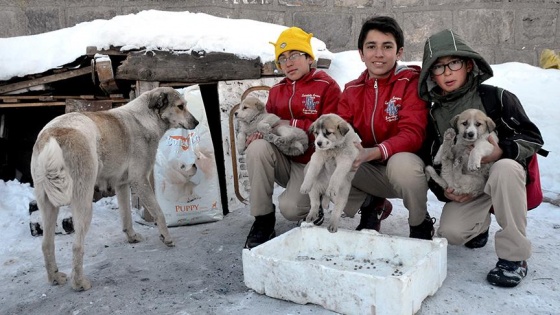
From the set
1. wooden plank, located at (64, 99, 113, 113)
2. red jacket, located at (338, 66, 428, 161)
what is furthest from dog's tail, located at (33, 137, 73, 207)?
wooden plank, located at (64, 99, 113, 113)

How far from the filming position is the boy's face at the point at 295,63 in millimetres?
4117

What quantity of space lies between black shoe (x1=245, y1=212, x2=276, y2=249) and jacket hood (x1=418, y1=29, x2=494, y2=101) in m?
1.52

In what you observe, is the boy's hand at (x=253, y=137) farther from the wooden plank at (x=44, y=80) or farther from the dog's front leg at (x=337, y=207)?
the wooden plank at (x=44, y=80)

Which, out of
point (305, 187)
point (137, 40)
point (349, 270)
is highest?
point (137, 40)

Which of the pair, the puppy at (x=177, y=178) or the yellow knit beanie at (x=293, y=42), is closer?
the yellow knit beanie at (x=293, y=42)

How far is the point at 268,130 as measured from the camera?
4074mm

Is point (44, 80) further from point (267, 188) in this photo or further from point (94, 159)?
point (267, 188)

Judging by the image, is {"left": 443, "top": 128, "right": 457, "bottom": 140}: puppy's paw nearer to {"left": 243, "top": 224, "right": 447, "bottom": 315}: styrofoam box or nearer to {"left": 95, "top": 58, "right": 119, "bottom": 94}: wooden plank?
{"left": 243, "top": 224, "right": 447, "bottom": 315}: styrofoam box

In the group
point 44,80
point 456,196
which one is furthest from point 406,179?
point 44,80

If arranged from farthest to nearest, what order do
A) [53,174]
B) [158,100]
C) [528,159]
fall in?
[158,100] → [528,159] → [53,174]

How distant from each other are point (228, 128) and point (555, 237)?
3.16m

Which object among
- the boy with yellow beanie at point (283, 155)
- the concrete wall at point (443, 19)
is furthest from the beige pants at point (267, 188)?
the concrete wall at point (443, 19)

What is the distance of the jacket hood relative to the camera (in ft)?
11.1

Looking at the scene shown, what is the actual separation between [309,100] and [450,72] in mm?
1161
